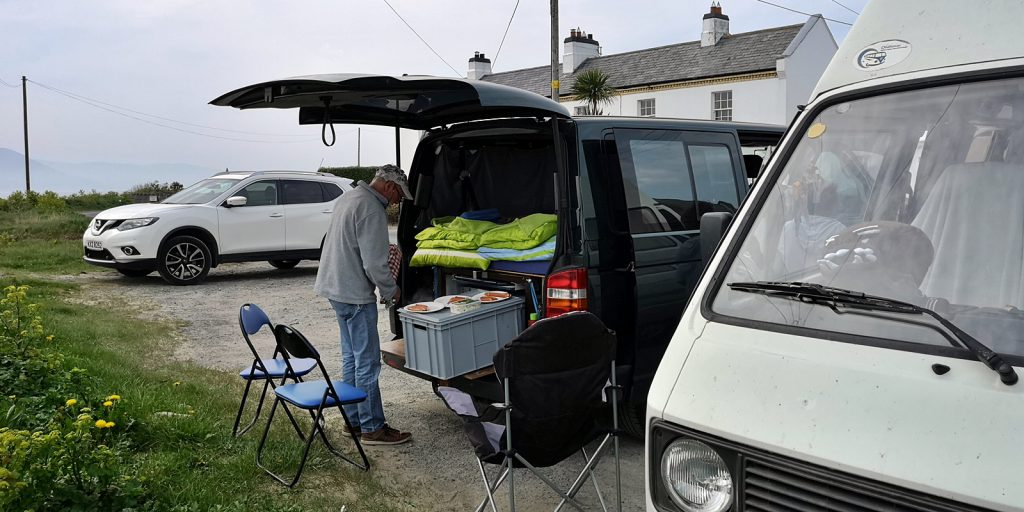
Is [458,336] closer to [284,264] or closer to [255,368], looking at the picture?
[255,368]

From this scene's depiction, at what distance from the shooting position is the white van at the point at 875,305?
1970mm

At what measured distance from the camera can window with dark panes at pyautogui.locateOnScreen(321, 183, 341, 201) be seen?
47.0 feet

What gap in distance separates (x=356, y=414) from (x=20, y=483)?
98.6 inches

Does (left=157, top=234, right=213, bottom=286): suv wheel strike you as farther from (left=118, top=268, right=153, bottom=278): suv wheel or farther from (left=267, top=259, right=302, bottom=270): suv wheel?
(left=267, top=259, right=302, bottom=270): suv wheel

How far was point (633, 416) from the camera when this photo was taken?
5.04 meters

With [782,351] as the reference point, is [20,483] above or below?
below

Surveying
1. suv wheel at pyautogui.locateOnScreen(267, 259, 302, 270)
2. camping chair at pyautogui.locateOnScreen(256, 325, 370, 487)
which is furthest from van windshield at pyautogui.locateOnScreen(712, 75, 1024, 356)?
suv wheel at pyautogui.locateOnScreen(267, 259, 302, 270)

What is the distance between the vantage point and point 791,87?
27.8 meters

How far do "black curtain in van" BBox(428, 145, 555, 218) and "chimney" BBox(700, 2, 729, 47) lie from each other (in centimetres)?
2768

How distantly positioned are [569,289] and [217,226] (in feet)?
32.3

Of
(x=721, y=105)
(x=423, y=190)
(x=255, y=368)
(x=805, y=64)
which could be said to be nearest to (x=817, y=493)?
(x=255, y=368)

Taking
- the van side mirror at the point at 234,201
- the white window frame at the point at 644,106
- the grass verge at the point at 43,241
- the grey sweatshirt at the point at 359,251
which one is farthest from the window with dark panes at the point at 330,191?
the white window frame at the point at 644,106

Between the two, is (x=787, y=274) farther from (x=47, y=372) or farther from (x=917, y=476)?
(x=47, y=372)

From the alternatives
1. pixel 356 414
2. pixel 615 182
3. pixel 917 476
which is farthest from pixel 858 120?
pixel 356 414
